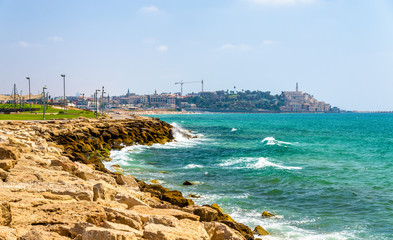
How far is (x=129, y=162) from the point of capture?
75.5 feet

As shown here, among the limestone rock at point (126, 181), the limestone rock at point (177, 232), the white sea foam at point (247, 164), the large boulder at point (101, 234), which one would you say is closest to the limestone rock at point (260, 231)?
the limestone rock at point (126, 181)

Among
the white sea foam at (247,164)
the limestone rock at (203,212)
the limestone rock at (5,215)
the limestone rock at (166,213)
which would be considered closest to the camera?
the limestone rock at (5,215)

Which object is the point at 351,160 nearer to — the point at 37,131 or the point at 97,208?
the point at 37,131

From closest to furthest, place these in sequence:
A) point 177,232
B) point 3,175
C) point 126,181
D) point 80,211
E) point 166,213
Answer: point 177,232, point 80,211, point 166,213, point 3,175, point 126,181

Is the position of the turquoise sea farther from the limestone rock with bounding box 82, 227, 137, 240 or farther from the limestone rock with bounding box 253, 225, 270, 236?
the limestone rock with bounding box 82, 227, 137, 240

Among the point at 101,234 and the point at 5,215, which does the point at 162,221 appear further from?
the point at 5,215

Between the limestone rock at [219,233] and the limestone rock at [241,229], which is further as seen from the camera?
the limestone rock at [241,229]

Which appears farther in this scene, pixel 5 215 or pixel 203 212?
pixel 203 212

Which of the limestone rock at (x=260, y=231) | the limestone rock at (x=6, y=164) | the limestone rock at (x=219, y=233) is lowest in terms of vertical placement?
the limestone rock at (x=260, y=231)

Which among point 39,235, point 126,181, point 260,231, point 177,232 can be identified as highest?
point 39,235

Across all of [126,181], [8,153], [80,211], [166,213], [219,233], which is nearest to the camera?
[80,211]

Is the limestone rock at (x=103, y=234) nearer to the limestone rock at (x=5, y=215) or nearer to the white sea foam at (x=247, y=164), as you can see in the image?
the limestone rock at (x=5, y=215)

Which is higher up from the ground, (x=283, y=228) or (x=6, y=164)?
(x=6, y=164)

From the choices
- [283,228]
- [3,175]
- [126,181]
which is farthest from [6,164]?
[283,228]
